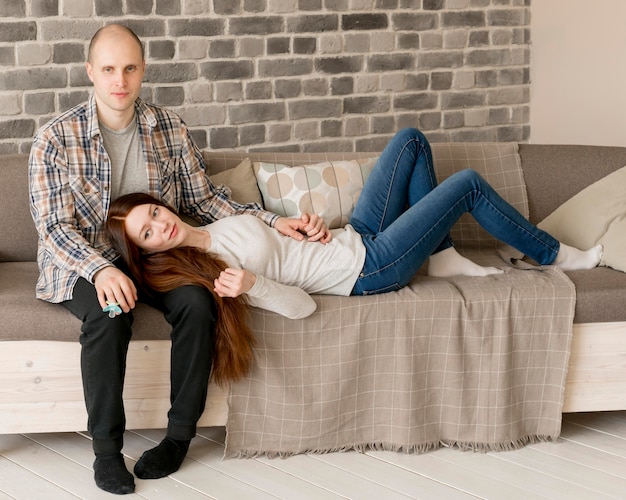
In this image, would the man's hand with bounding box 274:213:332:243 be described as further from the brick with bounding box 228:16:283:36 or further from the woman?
the brick with bounding box 228:16:283:36

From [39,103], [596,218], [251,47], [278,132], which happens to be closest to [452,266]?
[596,218]

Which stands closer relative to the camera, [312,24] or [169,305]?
[169,305]

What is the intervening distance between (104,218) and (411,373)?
0.99 metres

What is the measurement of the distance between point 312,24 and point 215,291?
232cm

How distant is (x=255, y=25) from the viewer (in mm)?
4238

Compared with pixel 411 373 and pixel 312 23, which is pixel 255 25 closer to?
pixel 312 23

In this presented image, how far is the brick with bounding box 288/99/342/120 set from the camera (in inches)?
174

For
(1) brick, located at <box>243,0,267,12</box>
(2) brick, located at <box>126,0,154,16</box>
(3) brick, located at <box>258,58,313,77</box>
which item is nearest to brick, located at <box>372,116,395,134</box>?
(3) brick, located at <box>258,58,313,77</box>

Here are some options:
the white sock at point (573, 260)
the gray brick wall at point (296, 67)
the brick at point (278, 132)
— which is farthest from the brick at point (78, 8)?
the white sock at point (573, 260)

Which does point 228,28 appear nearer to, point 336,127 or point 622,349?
point 336,127

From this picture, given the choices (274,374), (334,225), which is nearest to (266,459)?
(274,374)

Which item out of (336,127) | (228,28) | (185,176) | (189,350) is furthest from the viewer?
(336,127)

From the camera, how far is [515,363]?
2592mm

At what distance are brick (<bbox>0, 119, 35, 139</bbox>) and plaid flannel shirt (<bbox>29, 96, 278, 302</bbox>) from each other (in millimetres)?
1386
